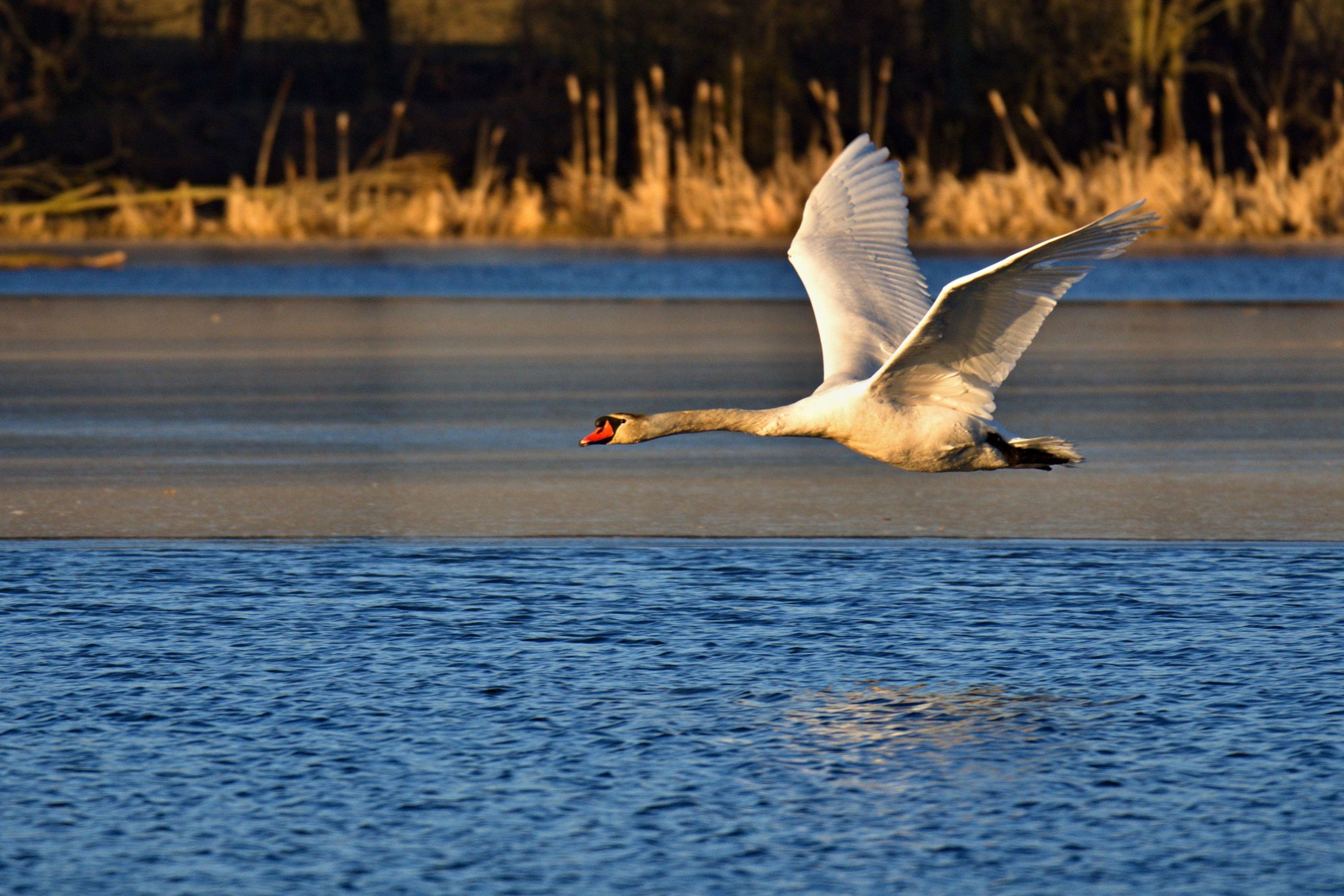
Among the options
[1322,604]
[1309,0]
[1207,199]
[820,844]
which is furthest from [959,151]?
[820,844]

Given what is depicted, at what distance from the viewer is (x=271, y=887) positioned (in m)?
4.43

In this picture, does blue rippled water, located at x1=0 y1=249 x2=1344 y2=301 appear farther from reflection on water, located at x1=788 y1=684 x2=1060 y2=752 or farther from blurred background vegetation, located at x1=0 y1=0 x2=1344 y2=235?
reflection on water, located at x1=788 y1=684 x2=1060 y2=752

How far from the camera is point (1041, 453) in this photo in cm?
725

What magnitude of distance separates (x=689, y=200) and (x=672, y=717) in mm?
17902

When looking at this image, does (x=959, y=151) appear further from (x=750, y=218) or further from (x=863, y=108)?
(x=750, y=218)

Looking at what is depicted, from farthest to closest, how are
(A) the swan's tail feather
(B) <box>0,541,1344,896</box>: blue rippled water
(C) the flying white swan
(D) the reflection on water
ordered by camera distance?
(A) the swan's tail feather → (C) the flying white swan → (D) the reflection on water → (B) <box>0,541,1344,896</box>: blue rippled water

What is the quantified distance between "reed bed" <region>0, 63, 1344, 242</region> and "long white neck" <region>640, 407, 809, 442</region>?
50.5ft

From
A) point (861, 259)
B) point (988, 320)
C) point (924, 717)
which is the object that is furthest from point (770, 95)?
point (924, 717)

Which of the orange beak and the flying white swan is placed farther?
the orange beak

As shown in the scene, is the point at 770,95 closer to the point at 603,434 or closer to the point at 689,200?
the point at 689,200

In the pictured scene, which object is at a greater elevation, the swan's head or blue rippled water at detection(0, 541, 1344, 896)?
the swan's head

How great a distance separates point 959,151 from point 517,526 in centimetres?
2094

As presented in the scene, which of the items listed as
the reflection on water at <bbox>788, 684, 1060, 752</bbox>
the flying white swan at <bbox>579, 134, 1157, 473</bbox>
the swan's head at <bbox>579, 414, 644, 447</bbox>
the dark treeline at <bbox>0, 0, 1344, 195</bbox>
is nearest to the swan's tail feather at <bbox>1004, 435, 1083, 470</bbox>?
the flying white swan at <bbox>579, 134, 1157, 473</bbox>

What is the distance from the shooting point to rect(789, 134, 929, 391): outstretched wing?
8148mm
